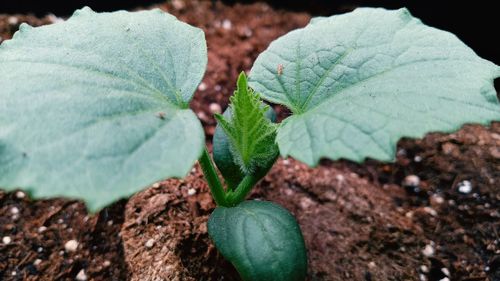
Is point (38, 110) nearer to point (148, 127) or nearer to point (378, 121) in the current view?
point (148, 127)

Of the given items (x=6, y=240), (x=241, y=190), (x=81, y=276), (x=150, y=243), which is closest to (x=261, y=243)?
(x=241, y=190)

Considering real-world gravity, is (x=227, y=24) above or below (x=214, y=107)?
above

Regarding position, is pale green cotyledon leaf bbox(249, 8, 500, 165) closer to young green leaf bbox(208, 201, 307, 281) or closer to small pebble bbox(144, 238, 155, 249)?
young green leaf bbox(208, 201, 307, 281)

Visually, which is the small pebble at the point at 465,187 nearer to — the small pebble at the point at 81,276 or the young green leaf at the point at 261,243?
the young green leaf at the point at 261,243

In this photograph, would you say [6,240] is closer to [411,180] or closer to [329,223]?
[329,223]

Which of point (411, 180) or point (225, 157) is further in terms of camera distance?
point (411, 180)

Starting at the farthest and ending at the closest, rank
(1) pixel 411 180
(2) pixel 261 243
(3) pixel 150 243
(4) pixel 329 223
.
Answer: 1. (1) pixel 411 180
2. (4) pixel 329 223
3. (3) pixel 150 243
4. (2) pixel 261 243

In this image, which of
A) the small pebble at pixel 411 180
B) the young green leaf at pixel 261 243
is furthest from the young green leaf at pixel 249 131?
the small pebble at pixel 411 180
